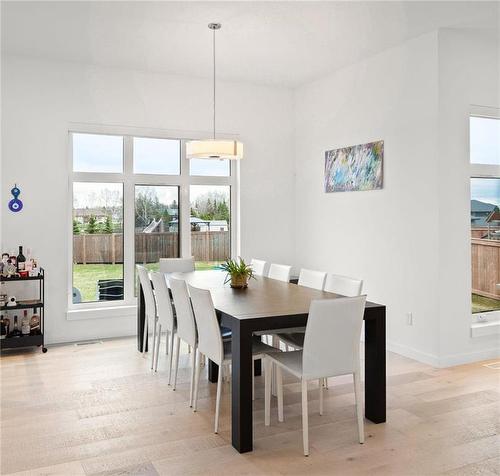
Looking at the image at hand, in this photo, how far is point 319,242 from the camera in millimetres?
6219

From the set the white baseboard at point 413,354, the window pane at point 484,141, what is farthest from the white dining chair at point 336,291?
the window pane at point 484,141

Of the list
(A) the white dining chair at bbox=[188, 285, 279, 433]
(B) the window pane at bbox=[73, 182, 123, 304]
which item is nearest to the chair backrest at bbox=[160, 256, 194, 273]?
(B) the window pane at bbox=[73, 182, 123, 304]

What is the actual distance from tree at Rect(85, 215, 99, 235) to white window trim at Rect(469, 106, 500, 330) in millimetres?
3941

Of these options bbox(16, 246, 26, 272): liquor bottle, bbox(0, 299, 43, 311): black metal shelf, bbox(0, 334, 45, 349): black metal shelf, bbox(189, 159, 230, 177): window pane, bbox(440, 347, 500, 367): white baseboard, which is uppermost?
bbox(189, 159, 230, 177): window pane

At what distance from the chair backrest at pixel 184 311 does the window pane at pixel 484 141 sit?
119 inches

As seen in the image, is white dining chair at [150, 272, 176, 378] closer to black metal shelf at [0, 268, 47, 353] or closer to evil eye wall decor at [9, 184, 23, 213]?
black metal shelf at [0, 268, 47, 353]

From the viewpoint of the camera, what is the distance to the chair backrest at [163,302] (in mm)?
4066

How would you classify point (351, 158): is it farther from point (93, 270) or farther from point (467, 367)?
point (93, 270)

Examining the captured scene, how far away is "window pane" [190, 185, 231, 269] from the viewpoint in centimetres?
629

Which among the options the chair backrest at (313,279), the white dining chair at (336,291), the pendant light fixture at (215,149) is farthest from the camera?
the chair backrest at (313,279)

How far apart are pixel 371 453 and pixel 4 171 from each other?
4326 millimetres

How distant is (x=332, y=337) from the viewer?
2922 millimetres

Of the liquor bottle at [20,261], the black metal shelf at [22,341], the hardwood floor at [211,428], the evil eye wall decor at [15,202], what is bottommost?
the hardwood floor at [211,428]

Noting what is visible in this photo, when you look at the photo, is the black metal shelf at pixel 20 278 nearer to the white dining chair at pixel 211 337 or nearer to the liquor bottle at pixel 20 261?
the liquor bottle at pixel 20 261
